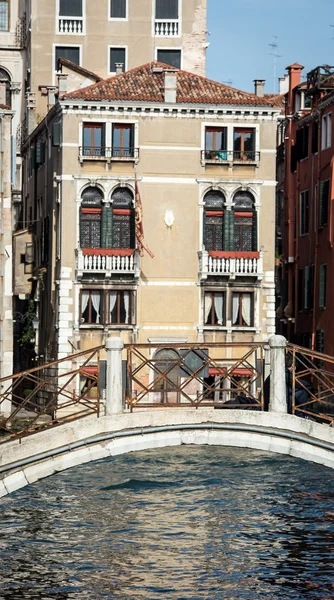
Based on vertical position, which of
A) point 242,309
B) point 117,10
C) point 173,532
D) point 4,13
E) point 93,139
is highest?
point 4,13

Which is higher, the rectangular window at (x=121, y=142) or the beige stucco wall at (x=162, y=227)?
the rectangular window at (x=121, y=142)

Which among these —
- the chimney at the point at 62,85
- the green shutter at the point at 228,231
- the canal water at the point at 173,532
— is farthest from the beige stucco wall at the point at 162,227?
the canal water at the point at 173,532

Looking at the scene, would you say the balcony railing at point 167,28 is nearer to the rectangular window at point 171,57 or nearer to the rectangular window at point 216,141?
the rectangular window at point 171,57

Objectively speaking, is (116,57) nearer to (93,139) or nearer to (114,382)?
(93,139)

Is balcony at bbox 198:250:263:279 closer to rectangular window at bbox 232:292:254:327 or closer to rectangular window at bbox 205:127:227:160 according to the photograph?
rectangular window at bbox 232:292:254:327

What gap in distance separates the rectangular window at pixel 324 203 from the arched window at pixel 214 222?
335 cm

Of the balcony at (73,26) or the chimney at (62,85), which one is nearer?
the chimney at (62,85)

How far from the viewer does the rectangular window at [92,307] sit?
50.5m

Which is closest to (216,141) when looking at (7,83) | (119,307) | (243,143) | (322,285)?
(243,143)

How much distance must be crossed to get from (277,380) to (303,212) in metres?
35.6

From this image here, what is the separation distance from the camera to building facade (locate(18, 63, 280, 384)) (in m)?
50.3

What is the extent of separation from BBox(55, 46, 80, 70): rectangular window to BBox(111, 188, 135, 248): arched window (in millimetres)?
14233

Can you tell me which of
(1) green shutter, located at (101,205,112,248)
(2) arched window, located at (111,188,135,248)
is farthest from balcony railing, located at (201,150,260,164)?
(1) green shutter, located at (101,205,112,248)

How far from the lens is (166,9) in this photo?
63.4 metres
